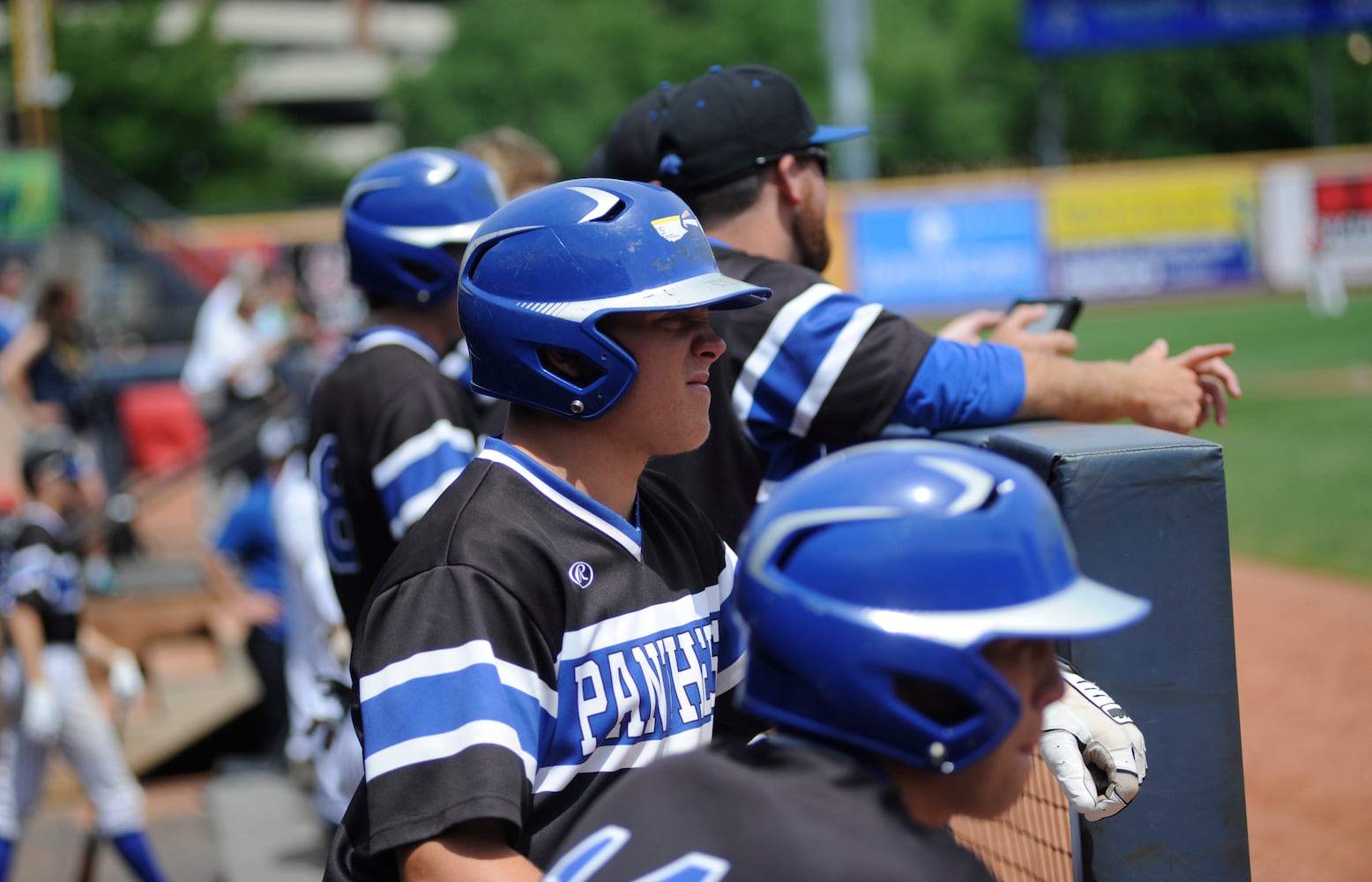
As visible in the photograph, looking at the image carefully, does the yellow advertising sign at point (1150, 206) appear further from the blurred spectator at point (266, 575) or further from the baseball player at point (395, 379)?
the baseball player at point (395, 379)

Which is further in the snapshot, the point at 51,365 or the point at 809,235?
the point at 51,365

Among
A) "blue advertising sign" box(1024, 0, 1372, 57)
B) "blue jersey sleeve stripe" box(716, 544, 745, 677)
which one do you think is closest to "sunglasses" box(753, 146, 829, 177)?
"blue jersey sleeve stripe" box(716, 544, 745, 677)

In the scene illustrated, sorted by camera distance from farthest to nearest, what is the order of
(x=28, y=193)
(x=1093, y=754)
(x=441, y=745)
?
(x=28, y=193) → (x=1093, y=754) → (x=441, y=745)

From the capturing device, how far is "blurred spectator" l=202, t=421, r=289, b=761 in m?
8.12

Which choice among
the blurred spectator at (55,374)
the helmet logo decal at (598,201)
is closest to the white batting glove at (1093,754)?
the helmet logo decal at (598,201)

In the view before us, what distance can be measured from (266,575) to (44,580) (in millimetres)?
2215

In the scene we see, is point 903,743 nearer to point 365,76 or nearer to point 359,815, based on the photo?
point 359,815

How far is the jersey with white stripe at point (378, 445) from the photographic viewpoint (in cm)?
322

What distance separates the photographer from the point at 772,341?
9.28 feet

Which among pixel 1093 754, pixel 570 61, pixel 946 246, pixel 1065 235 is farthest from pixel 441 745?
pixel 570 61

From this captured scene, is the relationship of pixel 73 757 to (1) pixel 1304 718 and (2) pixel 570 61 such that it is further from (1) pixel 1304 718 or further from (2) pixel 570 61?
(2) pixel 570 61

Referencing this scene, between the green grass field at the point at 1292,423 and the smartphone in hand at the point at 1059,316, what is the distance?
557cm

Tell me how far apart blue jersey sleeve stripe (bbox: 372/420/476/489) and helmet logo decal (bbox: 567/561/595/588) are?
1345 millimetres

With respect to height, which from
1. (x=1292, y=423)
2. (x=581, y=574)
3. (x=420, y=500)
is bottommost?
(x=1292, y=423)
